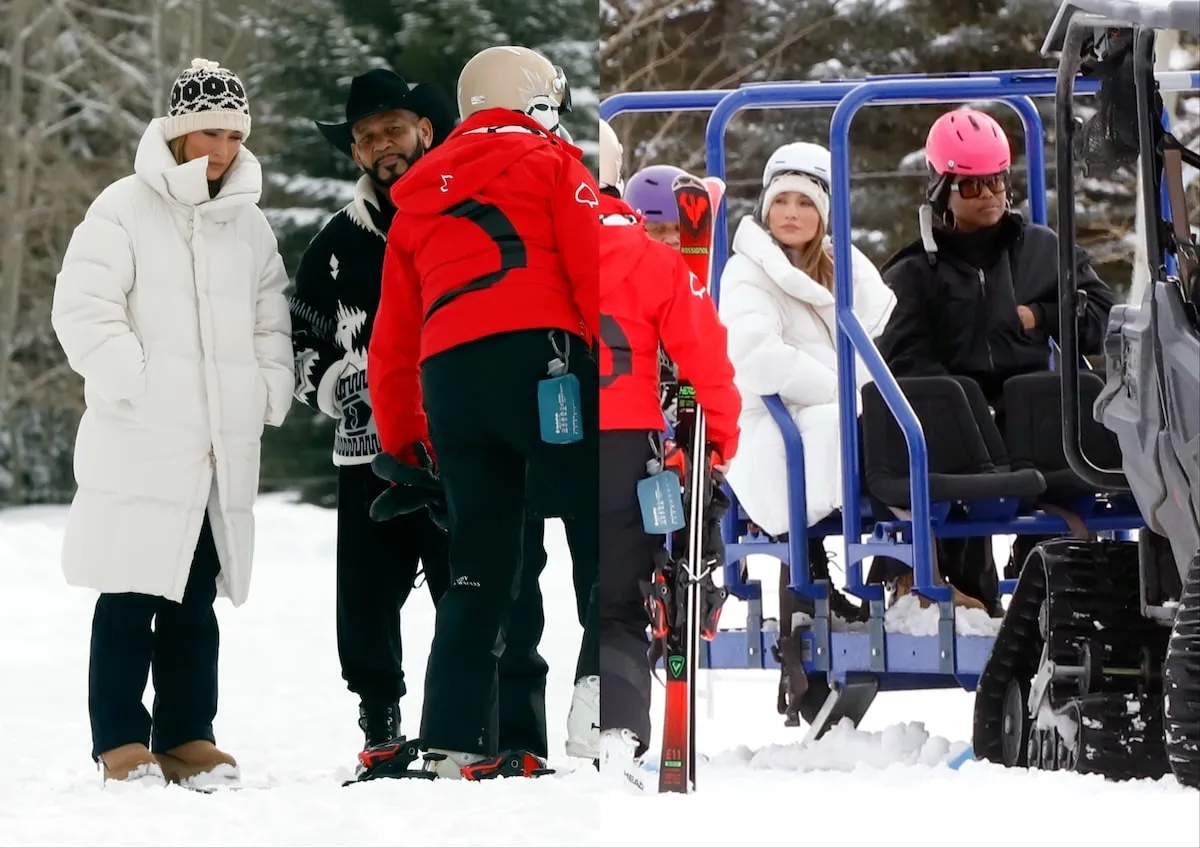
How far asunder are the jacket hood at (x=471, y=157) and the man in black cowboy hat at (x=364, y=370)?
149 millimetres

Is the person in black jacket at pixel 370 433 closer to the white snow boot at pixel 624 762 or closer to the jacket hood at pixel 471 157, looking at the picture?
the jacket hood at pixel 471 157

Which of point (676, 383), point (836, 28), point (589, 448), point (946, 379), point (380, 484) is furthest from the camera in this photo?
point (836, 28)

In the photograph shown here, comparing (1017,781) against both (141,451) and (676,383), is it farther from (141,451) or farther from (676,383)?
(141,451)

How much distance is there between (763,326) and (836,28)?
10808 millimetres

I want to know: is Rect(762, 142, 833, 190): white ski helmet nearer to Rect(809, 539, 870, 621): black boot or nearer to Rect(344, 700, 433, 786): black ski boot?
Rect(809, 539, 870, 621): black boot

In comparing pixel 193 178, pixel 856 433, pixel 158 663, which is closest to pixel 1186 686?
pixel 856 433

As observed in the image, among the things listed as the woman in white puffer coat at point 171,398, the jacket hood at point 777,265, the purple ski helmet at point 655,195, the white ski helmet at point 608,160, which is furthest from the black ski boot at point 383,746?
the jacket hood at point 777,265

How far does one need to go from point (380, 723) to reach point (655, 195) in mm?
1299

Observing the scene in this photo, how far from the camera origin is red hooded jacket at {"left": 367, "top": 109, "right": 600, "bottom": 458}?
158 inches

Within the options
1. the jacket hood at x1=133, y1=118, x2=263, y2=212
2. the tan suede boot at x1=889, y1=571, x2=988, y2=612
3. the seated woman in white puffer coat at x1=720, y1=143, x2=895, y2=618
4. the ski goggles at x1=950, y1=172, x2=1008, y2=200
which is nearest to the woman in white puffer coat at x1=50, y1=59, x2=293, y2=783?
the jacket hood at x1=133, y1=118, x2=263, y2=212

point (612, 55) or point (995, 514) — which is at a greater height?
point (612, 55)

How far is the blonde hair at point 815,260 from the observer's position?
19.7ft

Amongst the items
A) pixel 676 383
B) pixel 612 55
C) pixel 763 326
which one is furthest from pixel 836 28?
pixel 676 383

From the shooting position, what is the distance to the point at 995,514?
18.4 ft
